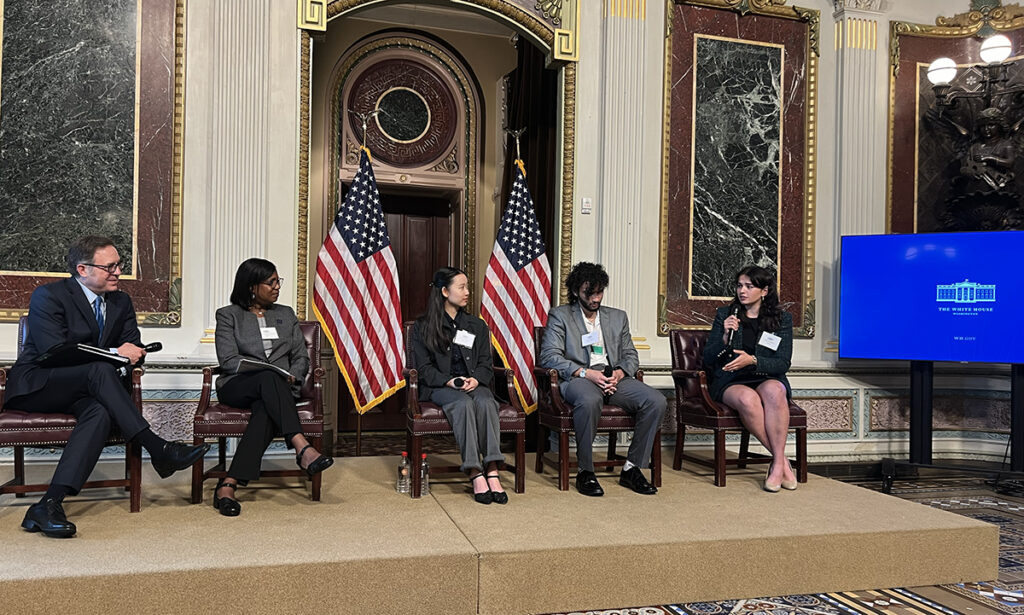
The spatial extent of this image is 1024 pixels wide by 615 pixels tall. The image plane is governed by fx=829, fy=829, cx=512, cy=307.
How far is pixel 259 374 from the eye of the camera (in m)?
3.69

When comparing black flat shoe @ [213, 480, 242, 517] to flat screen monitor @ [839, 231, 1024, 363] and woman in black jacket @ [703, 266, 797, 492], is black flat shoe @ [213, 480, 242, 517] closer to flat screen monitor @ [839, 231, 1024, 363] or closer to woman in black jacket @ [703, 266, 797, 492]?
woman in black jacket @ [703, 266, 797, 492]

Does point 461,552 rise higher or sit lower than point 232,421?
lower

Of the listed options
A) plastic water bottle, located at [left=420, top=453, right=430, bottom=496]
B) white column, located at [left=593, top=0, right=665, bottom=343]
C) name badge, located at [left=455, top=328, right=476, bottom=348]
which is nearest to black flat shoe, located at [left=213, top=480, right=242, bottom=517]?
plastic water bottle, located at [left=420, top=453, right=430, bottom=496]

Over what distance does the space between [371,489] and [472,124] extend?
403 cm

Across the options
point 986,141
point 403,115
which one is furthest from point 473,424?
point 986,141

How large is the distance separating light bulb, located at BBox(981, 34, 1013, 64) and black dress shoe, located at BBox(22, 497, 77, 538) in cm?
580

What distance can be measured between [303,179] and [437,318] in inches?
55.9

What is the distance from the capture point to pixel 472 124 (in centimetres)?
718

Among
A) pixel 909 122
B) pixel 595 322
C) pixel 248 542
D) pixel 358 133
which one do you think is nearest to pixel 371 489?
pixel 248 542

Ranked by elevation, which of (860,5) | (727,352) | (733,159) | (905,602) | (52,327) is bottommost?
(905,602)

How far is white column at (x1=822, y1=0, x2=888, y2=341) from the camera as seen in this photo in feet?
19.0

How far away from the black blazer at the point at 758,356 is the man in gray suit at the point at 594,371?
43 centimetres

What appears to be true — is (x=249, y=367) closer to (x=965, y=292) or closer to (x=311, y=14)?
(x=311, y=14)

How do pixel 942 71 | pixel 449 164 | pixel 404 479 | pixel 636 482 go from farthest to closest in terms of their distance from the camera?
1. pixel 449 164
2. pixel 942 71
3. pixel 636 482
4. pixel 404 479
